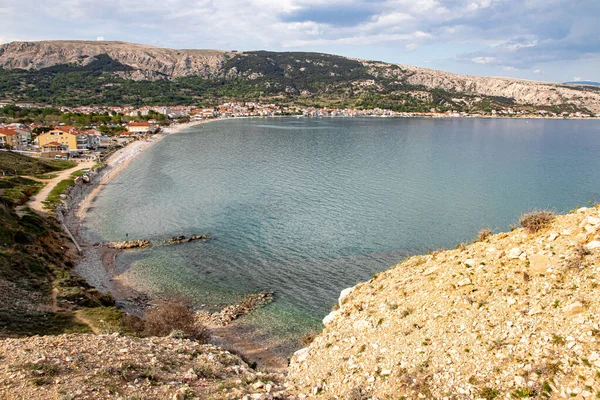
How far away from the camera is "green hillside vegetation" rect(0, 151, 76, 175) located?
56312 millimetres

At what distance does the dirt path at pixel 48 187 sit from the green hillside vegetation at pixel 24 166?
2160 millimetres

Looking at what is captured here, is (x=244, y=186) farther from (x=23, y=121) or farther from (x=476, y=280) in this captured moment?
(x=23, y=121)

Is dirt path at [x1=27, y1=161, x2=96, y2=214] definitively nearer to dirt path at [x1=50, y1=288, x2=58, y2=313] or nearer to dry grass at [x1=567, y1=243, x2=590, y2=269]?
dirt path at [x1=50, y1=288, x2=58, y2=313]

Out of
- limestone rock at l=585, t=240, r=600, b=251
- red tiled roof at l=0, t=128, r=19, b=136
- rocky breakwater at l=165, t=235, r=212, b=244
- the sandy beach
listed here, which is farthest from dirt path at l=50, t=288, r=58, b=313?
red tiled roof at l=0, t=128, r=19, b=136

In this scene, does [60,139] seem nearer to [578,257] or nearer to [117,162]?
[117,162]

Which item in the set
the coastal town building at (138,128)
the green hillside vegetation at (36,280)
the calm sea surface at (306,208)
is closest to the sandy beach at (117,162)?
the calm sea surface at (306,208)

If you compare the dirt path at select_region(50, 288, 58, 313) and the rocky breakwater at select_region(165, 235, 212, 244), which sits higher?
the dirt path at select_region(50, 288, 58, 313)

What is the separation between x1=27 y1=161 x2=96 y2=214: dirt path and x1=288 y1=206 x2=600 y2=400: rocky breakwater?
39.9 m

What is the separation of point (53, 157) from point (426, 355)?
8510 cm

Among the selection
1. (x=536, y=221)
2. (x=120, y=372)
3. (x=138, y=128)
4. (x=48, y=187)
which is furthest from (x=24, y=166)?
(x=536, y=221)

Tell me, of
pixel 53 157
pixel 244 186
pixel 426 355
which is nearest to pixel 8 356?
pixel 426 355

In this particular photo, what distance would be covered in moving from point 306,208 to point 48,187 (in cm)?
3379

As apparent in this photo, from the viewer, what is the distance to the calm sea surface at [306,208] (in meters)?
28.2

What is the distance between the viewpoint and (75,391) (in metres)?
9.16
